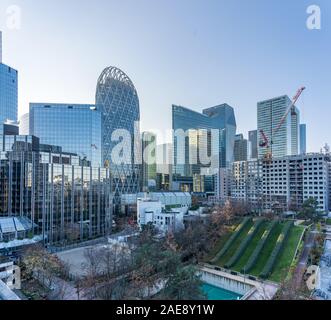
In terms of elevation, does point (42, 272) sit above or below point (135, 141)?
below

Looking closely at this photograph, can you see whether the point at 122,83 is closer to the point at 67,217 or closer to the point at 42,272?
the point at 67,217

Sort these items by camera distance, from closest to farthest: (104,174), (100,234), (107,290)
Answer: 1. (107,290)
2. (100,234)
3. (104,174)

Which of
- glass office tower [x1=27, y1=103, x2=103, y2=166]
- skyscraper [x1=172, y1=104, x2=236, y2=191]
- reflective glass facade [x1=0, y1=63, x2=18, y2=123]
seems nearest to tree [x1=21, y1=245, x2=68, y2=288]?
skyscraper [x1=172, y1=104, x2=236, y2=191]

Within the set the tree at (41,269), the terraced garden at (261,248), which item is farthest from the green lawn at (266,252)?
the tree at (41,269)

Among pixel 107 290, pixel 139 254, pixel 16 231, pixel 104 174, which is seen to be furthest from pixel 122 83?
pixel 107 290

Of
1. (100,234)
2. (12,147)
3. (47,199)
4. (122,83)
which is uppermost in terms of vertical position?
(122,83)

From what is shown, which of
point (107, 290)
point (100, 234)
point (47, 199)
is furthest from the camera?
point (100, 234)

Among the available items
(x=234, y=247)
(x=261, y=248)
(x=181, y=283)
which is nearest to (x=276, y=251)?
(x=261, y=248)

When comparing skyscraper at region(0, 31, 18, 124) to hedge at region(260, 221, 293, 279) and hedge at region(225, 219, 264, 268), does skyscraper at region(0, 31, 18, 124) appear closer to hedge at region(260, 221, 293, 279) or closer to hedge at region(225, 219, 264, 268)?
hedge at region(225, 219, 264, 268)
